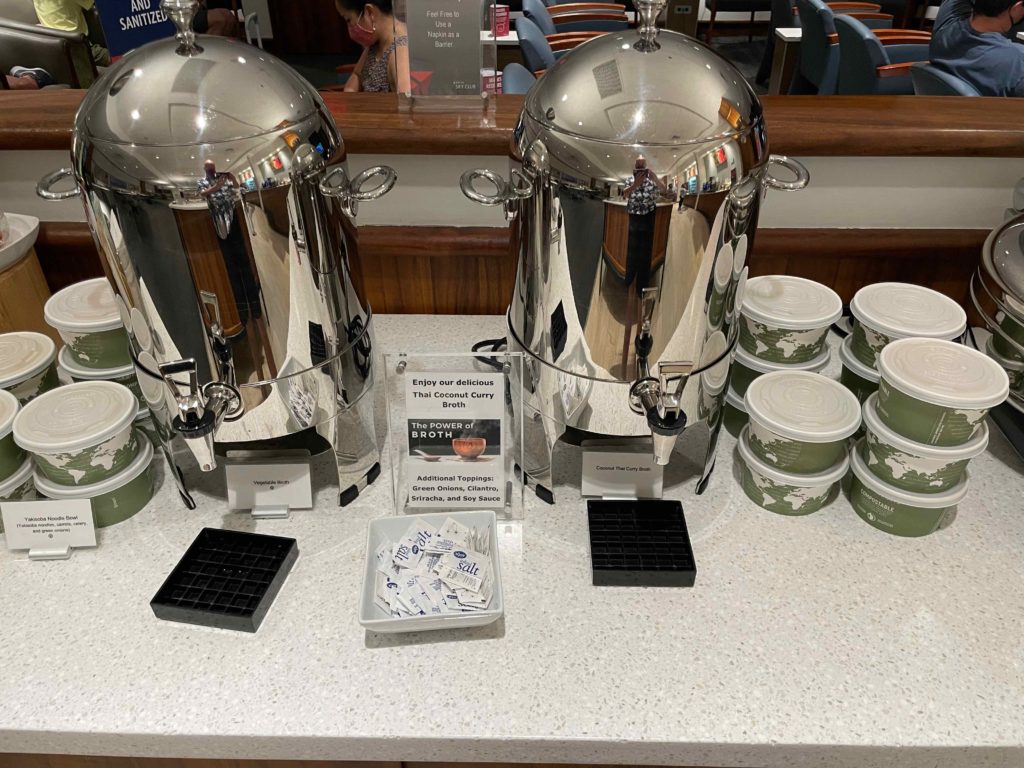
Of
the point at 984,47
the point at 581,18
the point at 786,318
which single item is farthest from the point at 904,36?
the point at 786,318

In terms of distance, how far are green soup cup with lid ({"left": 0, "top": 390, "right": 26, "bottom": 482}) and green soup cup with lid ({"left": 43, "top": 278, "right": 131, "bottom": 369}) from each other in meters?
0.10

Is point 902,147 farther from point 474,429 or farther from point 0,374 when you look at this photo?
point 0,374

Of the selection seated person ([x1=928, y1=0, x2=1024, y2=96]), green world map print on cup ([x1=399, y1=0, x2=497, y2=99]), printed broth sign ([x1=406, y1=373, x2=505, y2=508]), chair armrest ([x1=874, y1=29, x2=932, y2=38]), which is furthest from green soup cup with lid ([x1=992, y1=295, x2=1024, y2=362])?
chair armrest ([x1=874, y1=29, x2=932, y2=38])

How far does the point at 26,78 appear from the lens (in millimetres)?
2467

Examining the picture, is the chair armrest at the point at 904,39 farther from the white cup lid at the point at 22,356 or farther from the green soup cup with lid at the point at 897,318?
the white cup lid at the point at 22,356

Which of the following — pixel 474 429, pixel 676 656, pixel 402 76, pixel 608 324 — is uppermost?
pixel 402 76

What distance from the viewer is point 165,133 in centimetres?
62

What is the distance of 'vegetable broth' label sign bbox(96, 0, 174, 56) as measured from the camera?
163 centimetres

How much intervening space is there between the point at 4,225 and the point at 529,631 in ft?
2.77

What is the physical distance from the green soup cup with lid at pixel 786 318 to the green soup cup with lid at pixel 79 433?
0.68 m

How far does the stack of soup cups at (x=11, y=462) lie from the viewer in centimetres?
78

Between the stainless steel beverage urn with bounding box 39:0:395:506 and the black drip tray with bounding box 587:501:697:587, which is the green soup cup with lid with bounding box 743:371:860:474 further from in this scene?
the stainless steel beverage urn with bounding box 39:0:395:506

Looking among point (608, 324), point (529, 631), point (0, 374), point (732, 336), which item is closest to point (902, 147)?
point (732, 336)

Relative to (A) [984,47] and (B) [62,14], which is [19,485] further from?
(A) [984,47]
